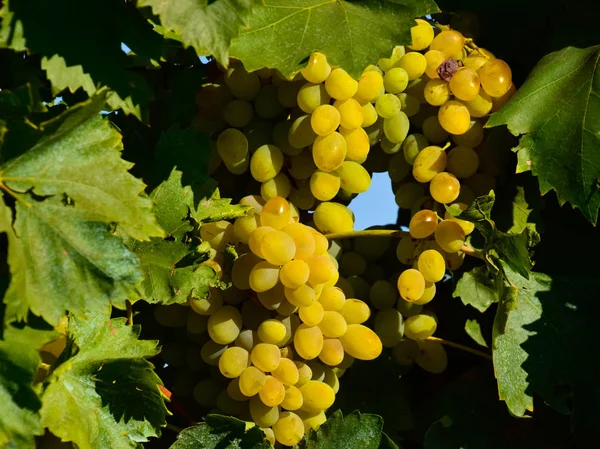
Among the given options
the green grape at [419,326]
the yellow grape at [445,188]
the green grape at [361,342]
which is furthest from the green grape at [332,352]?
the yellow grape at [445,188]

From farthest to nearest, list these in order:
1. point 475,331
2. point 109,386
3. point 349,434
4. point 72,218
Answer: point 475,331, point 349,434, point 109,386, point 72,218

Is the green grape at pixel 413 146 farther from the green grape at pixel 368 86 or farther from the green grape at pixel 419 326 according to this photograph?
the green grape at pixel 419 326

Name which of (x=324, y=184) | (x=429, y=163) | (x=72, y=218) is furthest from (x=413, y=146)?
(x=72, y=218)

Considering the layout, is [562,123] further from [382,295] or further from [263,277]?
[263,277]

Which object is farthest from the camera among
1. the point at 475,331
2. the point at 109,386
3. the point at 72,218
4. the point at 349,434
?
the point at 475,331

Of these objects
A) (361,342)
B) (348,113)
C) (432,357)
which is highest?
(348,113)

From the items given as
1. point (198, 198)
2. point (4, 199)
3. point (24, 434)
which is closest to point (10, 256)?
point (4, 199)

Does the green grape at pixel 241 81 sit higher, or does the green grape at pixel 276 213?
the green grape at pixel 241 81

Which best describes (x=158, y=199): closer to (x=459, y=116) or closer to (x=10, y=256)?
(x=10, y=256)
